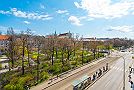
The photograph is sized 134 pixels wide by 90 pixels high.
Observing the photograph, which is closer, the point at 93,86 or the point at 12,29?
the point at 93,86

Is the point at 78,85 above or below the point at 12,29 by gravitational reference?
below

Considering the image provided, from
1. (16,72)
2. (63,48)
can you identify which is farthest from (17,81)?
(63,48)

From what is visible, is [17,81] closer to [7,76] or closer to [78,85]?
[7,76]

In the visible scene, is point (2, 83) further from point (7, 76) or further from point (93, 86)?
point (93, 86)

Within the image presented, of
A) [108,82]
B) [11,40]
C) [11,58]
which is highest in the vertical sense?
[11,40]

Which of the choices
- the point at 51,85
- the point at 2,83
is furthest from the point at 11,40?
the point at 51,85

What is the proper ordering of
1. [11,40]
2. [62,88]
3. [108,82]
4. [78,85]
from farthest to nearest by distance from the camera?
[11,40]
[108,82]
[62,88]
[78,85]

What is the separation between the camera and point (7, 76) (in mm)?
50219

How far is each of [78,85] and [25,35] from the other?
102 ft

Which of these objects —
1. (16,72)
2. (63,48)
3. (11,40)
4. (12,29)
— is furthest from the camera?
(63,48)

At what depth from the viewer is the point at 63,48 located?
92.1 metres

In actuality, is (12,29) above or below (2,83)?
above

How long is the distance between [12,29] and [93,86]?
30703 mm

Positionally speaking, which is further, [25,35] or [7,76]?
[25,35]
